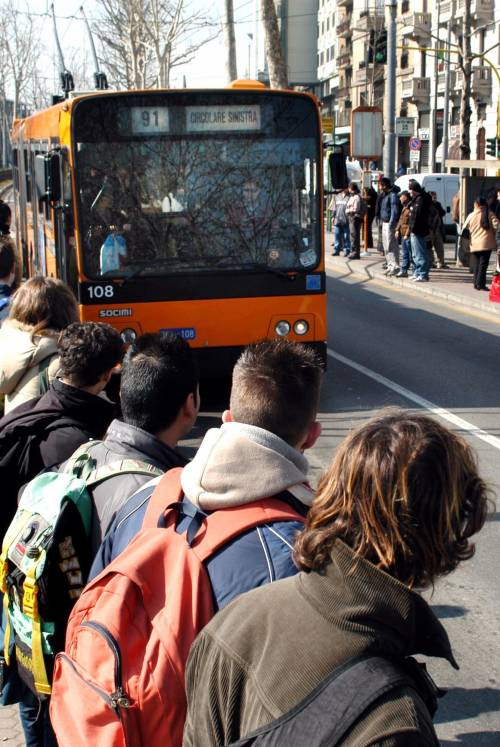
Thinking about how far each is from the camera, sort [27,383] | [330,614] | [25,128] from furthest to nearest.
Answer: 1. [25,128]
2. [27,383]
3. [330,614]

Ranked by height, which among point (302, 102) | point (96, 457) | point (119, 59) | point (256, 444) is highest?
point (119, 59)

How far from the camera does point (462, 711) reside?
4199 millimetres

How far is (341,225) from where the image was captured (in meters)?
26.6

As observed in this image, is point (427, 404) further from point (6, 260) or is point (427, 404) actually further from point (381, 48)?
point (381, 48)

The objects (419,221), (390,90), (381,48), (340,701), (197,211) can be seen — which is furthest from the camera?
(390,90)

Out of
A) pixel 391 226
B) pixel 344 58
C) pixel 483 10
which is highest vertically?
pixel 344 58

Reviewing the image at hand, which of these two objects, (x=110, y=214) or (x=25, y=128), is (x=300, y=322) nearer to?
(x=110, y=214)

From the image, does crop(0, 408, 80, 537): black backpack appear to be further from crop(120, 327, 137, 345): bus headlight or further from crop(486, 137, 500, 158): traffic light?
crop(486, 137, 500, 158): traffic light

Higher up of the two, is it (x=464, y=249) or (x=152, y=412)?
(x=152, y=412)

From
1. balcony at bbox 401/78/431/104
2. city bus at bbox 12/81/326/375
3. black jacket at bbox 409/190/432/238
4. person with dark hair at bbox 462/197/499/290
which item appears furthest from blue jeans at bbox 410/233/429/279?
balcony at bbox 401/78/431/104

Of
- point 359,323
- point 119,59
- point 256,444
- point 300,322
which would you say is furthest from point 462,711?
point 119,59

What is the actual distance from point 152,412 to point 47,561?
0.54m

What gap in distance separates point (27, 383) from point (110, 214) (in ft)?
17.3

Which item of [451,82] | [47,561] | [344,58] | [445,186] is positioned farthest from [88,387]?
[344,58]
